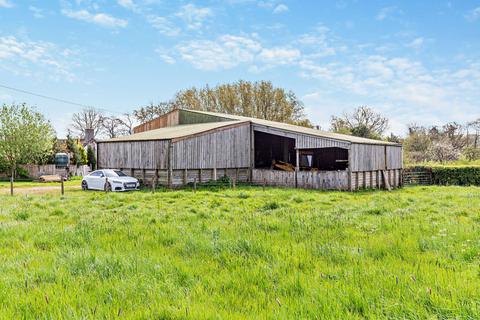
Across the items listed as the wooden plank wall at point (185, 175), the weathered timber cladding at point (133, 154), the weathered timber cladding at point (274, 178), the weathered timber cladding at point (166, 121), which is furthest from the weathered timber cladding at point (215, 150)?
the weathered timber cladding at point (166, 121)

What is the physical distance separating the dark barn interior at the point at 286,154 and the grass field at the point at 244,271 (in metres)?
24.3

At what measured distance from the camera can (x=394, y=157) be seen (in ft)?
91.3

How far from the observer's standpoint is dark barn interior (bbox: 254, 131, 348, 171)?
31781 mm

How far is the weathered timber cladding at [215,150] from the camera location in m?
23.5

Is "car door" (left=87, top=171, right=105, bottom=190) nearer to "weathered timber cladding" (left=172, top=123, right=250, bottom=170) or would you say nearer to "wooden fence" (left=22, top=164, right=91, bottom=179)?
"weathered timber cladding" (left=172, top=123, right=250, bottom=170)

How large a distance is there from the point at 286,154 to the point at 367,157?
892 centimetres

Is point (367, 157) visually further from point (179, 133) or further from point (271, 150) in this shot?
point (179, 133)

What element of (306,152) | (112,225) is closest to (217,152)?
(306,152)

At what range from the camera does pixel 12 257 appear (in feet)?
17.9

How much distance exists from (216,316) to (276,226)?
14.1 feet

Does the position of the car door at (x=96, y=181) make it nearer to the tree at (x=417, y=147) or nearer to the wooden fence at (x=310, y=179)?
the wooden fence at (x=310, y=179)

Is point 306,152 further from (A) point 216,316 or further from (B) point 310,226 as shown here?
(A) point 216,316

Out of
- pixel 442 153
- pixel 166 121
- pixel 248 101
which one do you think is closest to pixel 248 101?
pixel 248 101

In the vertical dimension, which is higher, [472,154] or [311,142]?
[311,142]
